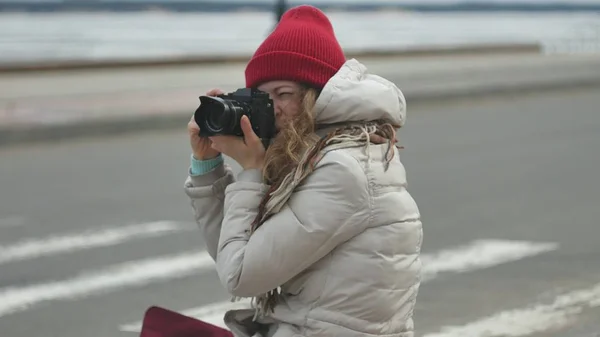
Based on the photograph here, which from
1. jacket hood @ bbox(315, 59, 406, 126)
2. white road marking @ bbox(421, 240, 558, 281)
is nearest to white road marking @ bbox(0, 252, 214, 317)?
white road marking @ bbox(421, 240, 558, 281)

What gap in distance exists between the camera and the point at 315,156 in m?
3.49

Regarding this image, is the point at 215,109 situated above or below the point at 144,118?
above

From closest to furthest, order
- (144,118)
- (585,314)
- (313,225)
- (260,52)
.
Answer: (313,225) < (260,52) < (585,314) < (144,118)

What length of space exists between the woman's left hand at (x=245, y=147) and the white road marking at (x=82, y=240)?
414 centimetres

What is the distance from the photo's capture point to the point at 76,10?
120 m

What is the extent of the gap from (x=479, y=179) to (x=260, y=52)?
289 inches

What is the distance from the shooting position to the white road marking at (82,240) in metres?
7.64

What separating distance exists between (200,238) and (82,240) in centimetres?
78

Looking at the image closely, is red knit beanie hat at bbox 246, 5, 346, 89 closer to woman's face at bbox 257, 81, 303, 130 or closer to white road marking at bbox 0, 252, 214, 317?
woman's face at bbox 257, 81, 303, 130

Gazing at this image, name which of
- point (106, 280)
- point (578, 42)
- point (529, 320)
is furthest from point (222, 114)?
point (578, 42)

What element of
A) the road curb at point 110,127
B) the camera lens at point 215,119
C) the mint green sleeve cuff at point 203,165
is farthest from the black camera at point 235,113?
the road curb at point 110,127

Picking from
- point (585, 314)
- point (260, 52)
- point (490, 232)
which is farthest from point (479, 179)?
point (260, 52)

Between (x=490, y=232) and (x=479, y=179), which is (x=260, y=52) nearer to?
(x=490, y=232)

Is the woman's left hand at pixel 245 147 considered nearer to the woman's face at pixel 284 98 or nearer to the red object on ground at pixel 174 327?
the woman's face at pixel 284 98
